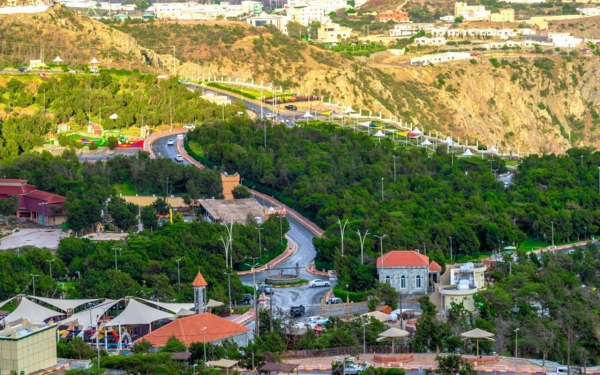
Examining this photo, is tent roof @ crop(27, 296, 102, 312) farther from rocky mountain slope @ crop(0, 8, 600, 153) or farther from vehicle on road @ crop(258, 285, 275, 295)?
rocky mountain slope @ crop(0, 8, 600, 153)

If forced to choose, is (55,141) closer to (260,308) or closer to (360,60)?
(260,308)

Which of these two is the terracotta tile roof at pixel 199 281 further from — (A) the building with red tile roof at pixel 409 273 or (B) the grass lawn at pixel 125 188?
(B) the grass lawn at pixel 125 188

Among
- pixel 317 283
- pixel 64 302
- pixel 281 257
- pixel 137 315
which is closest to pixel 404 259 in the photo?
pixel 317 283

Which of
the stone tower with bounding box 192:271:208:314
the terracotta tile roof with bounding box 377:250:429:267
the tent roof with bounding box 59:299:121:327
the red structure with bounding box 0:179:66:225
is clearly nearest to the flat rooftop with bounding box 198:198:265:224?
the red structure with bounding box 0:179:66:225

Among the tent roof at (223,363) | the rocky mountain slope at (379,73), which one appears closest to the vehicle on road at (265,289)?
the tent roof at (223,363)

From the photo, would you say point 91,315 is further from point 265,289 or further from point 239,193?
point 239,193
